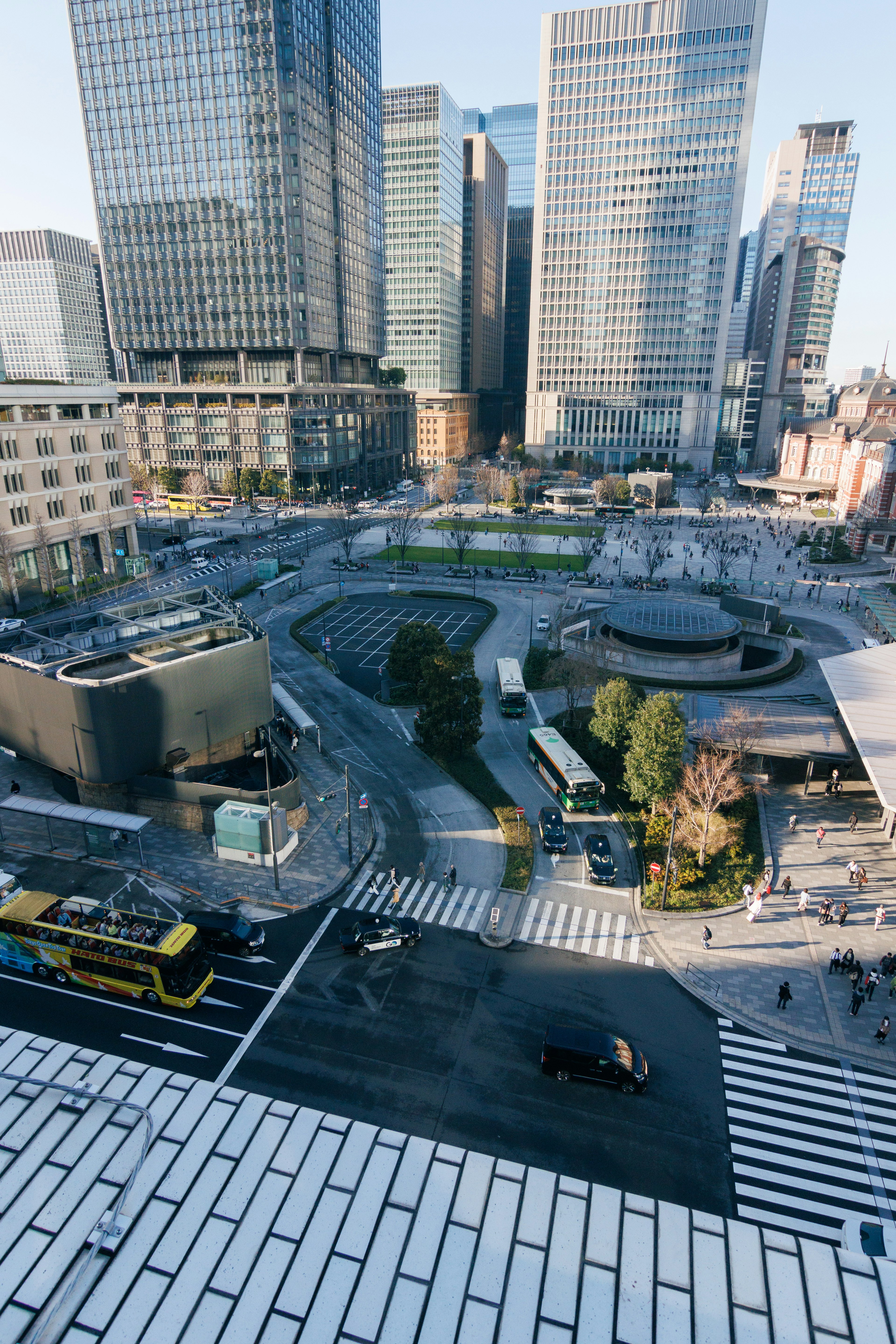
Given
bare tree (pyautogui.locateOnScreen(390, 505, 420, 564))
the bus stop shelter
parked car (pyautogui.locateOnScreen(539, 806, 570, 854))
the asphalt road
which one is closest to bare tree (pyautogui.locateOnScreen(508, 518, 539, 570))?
bare tree (pyautogui.locateOnScreen(390, 505, 420, 564))

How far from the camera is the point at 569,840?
41.5m

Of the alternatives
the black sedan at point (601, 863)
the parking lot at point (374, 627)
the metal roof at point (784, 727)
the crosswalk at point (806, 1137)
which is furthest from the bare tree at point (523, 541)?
the crosswalk at point (806, 1137)

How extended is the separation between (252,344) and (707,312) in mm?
115410

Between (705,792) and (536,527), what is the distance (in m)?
105

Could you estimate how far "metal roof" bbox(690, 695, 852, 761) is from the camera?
44844 millimetres

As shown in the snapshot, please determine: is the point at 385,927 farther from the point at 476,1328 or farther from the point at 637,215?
the point at 637,215

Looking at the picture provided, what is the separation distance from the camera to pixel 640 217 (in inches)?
7116

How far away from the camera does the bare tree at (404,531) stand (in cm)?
11219

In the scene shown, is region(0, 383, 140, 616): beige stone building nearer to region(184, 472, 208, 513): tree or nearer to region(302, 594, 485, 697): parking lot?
region(184, 472, 208, 513): tree

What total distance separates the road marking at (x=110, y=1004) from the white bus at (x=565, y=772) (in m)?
22.9

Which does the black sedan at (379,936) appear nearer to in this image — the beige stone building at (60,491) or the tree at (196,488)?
the beige stone building at (60,491)

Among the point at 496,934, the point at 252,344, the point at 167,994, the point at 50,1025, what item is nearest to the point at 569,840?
the point at 496,934

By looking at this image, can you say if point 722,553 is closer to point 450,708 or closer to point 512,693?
point 512,693

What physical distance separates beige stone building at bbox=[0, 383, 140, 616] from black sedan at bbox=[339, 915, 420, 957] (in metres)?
68.8
